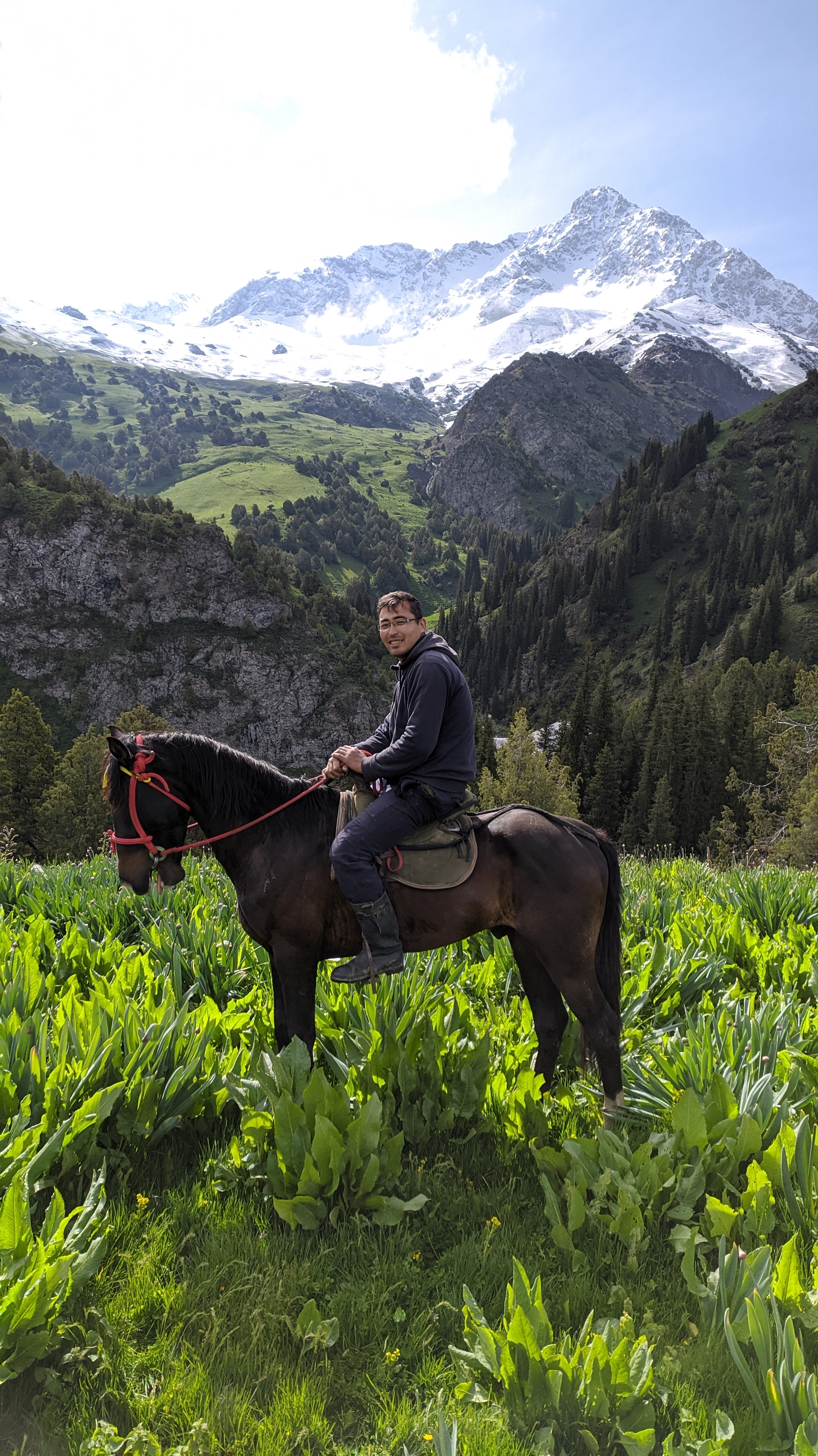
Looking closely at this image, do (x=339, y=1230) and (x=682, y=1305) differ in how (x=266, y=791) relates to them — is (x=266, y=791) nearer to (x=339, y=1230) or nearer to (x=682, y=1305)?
(x=339, y=1230)

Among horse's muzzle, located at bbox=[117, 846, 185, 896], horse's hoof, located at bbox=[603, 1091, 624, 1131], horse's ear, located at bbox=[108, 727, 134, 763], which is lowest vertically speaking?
horse's hoof, located at bbox=[603, 1091, 624, 1131]

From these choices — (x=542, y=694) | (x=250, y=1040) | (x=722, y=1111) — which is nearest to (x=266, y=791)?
(x=250, y=1040)

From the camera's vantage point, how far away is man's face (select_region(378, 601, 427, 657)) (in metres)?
5.03

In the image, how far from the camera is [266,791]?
5.25 meters

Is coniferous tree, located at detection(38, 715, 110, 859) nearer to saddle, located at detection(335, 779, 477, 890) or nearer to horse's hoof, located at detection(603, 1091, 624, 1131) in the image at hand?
saddle, located at detection(335, 779, 477, 890)

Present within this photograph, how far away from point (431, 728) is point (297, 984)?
2.08 metres

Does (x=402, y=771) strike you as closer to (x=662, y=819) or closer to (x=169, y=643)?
(x=662, y=819)

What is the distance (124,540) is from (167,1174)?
158843 millimetres

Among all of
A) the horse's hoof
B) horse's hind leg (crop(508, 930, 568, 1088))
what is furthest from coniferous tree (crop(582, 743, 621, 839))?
the horse's hoof

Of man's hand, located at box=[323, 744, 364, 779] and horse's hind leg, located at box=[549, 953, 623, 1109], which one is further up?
man's hand, located at box=[323, 744, 364, 779]

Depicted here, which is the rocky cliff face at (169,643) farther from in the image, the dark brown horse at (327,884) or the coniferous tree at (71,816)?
the dark brown horse at (327,884)

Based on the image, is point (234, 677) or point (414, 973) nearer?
point (414, 973)

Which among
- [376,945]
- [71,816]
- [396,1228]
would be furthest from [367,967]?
[71,816]

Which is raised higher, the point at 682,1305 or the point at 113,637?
the point at 682,1305
